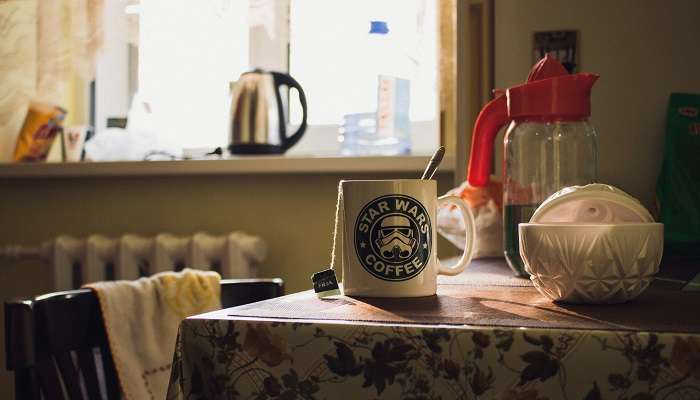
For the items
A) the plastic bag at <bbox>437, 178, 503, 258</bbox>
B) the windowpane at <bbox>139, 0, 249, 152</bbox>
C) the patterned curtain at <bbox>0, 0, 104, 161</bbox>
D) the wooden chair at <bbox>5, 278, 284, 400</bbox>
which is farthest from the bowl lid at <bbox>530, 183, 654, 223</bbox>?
the patterned curtain at <bbox>0, 0, 104, 161</bbox>

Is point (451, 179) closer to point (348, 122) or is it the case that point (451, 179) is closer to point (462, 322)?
point (348, 122)

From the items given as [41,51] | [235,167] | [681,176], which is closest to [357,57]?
[235,167]

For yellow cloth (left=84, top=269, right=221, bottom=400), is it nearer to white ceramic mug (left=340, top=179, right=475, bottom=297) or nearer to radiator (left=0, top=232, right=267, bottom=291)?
white ceramic mug (left=340, top=179, right=475, bottom=297)

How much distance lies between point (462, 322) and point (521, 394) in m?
0.06

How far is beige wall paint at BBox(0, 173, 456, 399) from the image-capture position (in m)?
1.79

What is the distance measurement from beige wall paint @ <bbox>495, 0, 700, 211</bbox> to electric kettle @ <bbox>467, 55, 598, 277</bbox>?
13.5 inches

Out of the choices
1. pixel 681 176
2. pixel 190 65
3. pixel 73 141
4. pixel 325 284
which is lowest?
pixel 325 284

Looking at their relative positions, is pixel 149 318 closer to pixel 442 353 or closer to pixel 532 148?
pixel 532 148

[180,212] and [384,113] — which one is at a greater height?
[384,113]

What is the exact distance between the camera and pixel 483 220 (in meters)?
1.08

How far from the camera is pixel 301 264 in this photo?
1799mm

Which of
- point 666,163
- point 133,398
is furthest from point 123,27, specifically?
point 666,163

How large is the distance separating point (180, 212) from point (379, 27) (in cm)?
65

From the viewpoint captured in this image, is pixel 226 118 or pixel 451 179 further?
pixel 226 118
